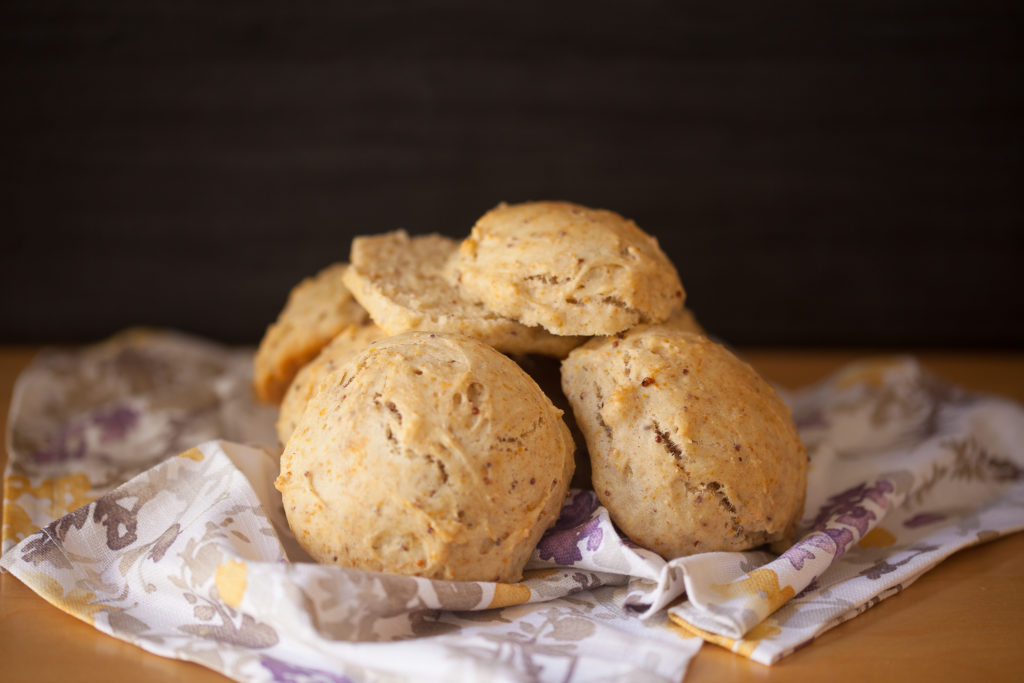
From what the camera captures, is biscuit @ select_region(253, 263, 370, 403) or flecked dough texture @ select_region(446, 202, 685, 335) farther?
biscuit @ select_region(253, 263, 370, 403)

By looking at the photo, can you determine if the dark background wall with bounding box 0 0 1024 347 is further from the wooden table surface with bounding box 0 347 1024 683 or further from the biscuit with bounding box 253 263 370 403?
the wooden table surface with bounding box 0 347 1024 683

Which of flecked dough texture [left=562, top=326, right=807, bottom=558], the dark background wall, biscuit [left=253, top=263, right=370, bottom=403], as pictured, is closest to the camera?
flecked dough texture [left=562, top=326, right=807, bottom=558]

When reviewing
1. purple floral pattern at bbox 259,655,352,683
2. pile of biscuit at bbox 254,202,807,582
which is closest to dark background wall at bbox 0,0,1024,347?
pile of biscuit at bbox 254,202,807,582

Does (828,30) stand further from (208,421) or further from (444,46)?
(208,421)

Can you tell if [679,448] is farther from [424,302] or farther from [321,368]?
[321,368]

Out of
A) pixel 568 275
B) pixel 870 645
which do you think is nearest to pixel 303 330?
pixel 568 275

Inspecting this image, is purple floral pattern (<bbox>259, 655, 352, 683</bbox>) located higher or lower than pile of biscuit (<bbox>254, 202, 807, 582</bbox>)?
lower

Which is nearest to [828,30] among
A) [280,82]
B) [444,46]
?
[444,46]

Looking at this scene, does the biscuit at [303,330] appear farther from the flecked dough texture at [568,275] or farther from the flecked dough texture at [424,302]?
the flecked dough texture at [568,275]

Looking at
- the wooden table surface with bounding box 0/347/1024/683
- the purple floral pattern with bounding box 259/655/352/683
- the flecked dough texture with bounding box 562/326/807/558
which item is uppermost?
the flecked dough texture with bounding box 562/326/807/558
